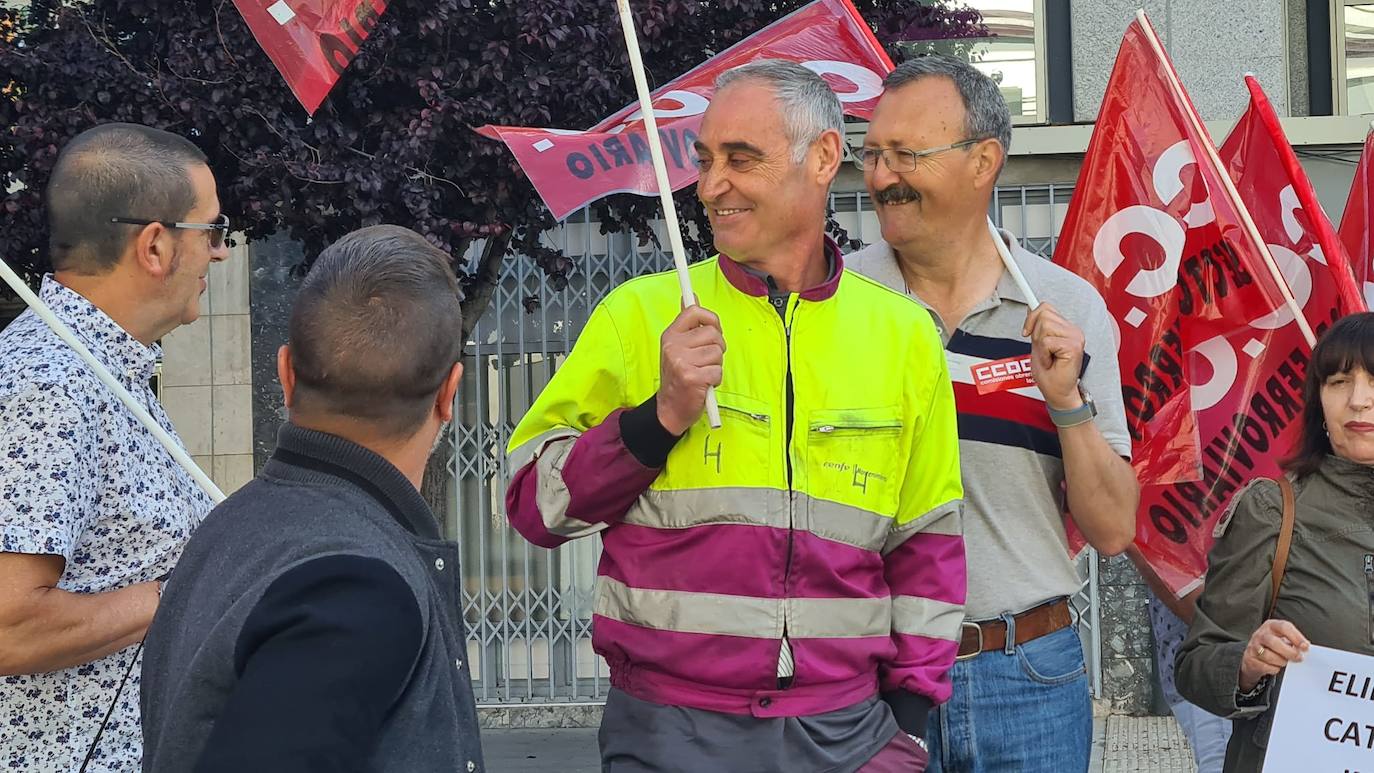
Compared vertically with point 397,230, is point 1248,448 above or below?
below

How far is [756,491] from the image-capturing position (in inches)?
116

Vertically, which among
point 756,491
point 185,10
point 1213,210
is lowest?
point 756,491

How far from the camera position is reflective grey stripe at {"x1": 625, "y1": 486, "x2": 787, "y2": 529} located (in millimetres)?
2928

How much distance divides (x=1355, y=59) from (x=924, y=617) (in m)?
7.80

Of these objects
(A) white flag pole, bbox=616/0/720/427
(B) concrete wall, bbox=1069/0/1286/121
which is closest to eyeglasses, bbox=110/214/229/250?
(A) white flag pole, bbox=616/0/720/427

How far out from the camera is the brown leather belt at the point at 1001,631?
3.37 m

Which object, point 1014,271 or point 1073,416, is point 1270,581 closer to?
point 1073,416

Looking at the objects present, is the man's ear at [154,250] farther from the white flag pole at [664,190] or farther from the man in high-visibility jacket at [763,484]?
the white flag pole at [664,190]

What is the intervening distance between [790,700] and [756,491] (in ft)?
1.24

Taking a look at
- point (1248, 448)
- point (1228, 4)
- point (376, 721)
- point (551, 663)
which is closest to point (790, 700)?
point (376, 721)

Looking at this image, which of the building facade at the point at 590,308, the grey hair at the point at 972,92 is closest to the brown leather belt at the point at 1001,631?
the grey hair at the point at 972,92

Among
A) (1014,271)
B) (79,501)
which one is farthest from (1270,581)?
(79,501)

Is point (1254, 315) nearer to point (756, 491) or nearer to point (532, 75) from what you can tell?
point (756, 491)

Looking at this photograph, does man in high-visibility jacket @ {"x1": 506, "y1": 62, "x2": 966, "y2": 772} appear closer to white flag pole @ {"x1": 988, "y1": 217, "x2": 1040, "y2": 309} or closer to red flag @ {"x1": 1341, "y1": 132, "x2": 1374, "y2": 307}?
white flag pole @ {"x1": 988, "y1": 217, "x2": 1040, "y2": 309}
